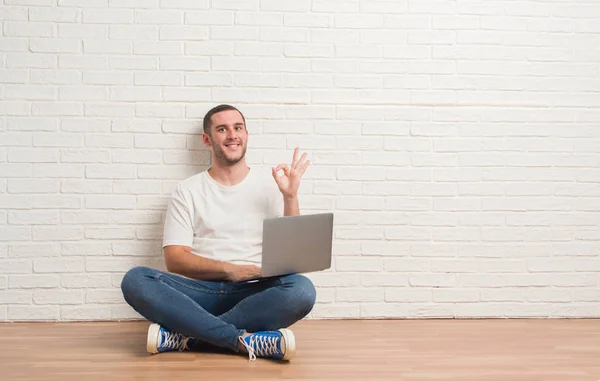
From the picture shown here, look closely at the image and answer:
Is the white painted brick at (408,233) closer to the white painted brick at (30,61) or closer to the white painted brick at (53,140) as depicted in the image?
the white painted brick at (53,140)

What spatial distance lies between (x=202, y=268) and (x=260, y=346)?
0.52m

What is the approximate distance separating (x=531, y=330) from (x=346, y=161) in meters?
1.24

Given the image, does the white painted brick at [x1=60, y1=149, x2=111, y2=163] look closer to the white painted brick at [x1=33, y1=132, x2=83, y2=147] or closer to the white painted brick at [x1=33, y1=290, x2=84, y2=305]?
the white painted brick at [x1=33, y1=132, x2=83, y2=147]

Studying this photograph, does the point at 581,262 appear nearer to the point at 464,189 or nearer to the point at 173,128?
the point at 464,189

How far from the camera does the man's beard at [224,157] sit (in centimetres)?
353

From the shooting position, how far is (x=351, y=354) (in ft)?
10.3

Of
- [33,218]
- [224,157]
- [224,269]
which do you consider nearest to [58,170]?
[33,218]

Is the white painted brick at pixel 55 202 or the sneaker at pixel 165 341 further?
the white painted brick at pixel 55 202

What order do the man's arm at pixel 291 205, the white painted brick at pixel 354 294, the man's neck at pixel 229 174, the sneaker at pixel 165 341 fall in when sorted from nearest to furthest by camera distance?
the sneaker at pixel 165 341
the man's arm at pixel 291 205
the man's neck at pixel 229 174
the white painted brick at pixel 354 294

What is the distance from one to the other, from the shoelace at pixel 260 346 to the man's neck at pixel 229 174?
2.74 ft

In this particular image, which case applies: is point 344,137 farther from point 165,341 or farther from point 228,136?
point 165,341

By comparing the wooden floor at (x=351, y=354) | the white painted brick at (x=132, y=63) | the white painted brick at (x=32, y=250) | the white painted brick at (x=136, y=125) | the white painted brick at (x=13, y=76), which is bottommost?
the wooden floor at (x=351, y=354)

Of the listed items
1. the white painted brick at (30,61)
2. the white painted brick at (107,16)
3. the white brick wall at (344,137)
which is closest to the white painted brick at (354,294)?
the white brick wall at (344,137)

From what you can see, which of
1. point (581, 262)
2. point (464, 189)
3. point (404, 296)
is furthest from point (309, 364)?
point (581, 262)
